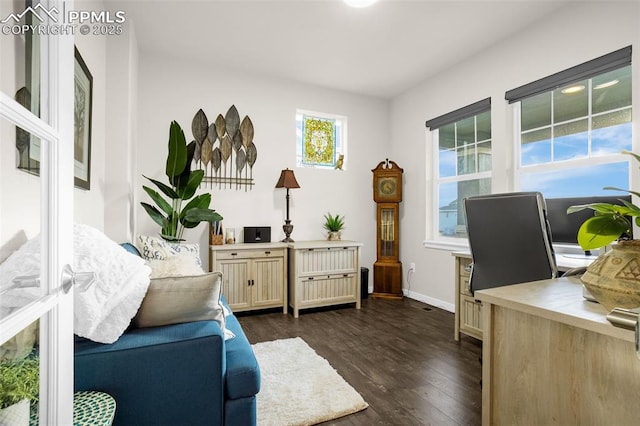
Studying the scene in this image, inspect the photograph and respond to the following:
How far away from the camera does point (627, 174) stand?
2.30 metres

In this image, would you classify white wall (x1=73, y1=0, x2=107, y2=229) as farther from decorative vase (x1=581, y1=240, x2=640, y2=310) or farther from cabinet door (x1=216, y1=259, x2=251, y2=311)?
decorative vase (x1=581, y1=240, x2=640, y2=310)

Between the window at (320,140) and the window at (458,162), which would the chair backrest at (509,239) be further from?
the window at (320,140)

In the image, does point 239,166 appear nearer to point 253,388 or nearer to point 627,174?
point 253,388

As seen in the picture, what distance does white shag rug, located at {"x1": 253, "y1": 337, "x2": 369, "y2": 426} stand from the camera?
5.46ft

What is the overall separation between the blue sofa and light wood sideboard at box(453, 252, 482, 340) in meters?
2.02

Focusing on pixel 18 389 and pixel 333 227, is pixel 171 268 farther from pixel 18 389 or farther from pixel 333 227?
pixel 333 227

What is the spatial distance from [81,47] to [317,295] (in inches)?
115

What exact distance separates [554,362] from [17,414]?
4.25ft

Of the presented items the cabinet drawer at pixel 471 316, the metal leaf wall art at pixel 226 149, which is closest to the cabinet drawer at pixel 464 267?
the cabinet drawer at pixel 471 316

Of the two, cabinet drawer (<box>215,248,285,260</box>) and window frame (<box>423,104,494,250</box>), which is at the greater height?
window frame (<box>423,104,494,250</box>)

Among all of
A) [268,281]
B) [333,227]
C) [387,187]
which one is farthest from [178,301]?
[387,187]

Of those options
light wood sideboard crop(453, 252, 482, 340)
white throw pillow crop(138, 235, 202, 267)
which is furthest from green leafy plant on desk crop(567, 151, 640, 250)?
white throw pillow crop(138, 235, 202, 267)

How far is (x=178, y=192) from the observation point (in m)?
2.86

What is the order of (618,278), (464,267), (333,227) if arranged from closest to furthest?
1. (618,278)
2. (464,267)
3. (333,227)
